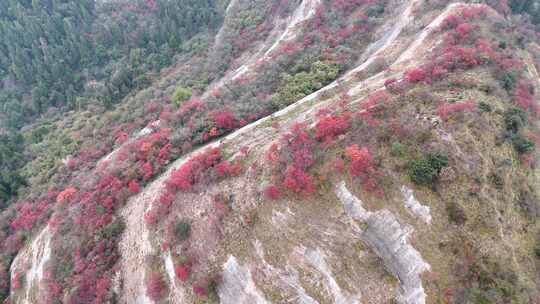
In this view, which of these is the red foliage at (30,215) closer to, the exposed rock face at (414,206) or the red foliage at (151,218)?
the red foliage at (151,218)

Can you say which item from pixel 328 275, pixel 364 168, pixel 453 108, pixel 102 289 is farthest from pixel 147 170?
pixel 453 108

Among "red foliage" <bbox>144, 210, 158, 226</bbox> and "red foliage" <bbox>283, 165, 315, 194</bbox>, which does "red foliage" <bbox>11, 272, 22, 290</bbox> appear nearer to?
"red foliage" <bbox>144, 210, 158, 226</bbox>

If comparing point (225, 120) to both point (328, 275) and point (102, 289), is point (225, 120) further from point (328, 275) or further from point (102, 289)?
point (328, 275)

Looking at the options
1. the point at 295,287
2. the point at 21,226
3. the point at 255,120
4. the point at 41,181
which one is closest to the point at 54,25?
the point at 41,181

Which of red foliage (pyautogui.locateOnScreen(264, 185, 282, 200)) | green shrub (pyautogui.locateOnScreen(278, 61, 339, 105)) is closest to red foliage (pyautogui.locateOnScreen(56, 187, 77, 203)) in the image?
red foliage (pyautogui.locateOnScreen(264, 185, 282, 200))

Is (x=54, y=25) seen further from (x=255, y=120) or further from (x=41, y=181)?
(x=255, y=120)

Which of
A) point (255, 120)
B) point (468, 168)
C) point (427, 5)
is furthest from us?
point (427, 5)
